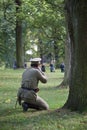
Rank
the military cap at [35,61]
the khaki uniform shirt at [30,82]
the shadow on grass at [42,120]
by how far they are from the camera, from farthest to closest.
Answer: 1. the military cap at [35,61]
2. the khaki uniform shirt at [30,82]
3. the shadow on grass at [42,120]

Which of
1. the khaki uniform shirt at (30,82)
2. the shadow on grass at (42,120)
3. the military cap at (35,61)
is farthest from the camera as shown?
the military cap at (35,61)

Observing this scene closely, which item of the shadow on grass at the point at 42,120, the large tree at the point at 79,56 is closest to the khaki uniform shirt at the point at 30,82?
the shadow on grass at the point at 42,120

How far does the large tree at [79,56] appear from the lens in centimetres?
909

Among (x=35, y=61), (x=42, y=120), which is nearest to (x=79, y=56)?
(x=35, y=61)

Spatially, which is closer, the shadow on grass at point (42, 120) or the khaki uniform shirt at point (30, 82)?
the shadow on grass at point (42, 120)

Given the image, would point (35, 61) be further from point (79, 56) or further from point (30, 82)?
point (79, 56)

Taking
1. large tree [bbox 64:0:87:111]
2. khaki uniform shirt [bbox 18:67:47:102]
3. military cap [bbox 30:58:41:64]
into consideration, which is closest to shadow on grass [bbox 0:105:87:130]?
large tree [bbox 64:0:87:111]

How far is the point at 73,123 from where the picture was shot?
8.23m

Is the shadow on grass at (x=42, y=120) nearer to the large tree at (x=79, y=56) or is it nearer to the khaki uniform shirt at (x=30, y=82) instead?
the large tree at (x=79, y=56)

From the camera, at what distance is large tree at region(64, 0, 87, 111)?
9086mm

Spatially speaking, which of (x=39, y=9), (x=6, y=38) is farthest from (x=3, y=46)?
(x=39, y=9)

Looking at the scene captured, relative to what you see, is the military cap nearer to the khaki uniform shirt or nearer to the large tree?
the khaki uniform shirt

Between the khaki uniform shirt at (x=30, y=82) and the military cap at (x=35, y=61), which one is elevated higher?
the military cap at (x=35, y=61)

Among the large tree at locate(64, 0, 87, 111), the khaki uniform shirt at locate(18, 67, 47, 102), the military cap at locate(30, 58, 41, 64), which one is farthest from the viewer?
the military cap at locate(30, 58, 41, 64)
